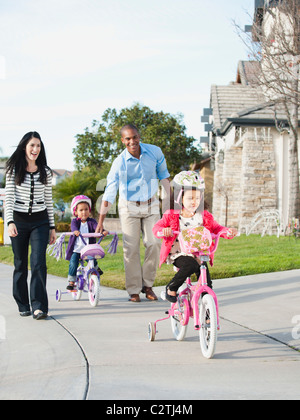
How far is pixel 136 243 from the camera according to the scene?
733cm

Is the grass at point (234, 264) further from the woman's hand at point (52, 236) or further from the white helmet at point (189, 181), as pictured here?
the white helmet at point (189, 181)

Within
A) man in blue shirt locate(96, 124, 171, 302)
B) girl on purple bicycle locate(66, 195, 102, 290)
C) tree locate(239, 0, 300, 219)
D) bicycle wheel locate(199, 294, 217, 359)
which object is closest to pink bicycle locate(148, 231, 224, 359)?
bicycle wheel locate(199, 294, 217, 359)

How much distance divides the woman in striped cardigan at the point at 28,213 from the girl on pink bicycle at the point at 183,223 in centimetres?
165

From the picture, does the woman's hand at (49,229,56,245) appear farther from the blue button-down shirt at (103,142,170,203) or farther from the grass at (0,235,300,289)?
the grass at (0,235,300,289)

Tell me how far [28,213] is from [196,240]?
220 cm

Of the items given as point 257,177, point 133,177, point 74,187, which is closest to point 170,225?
point 133,177

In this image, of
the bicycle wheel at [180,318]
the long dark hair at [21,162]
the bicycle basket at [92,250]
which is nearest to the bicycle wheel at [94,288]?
the bicycle basket at [92,250]

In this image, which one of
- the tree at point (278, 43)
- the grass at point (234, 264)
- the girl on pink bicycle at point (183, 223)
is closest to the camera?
the girl on pink bicycle at point (183, 223)

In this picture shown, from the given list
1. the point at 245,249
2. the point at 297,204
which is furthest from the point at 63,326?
the point at 297,204

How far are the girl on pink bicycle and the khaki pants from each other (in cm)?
200

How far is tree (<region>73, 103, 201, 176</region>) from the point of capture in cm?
3625

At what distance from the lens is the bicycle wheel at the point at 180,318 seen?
16.3 feet

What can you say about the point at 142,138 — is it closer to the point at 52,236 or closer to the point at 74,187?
the point at 74,187

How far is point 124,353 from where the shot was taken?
467 cm
